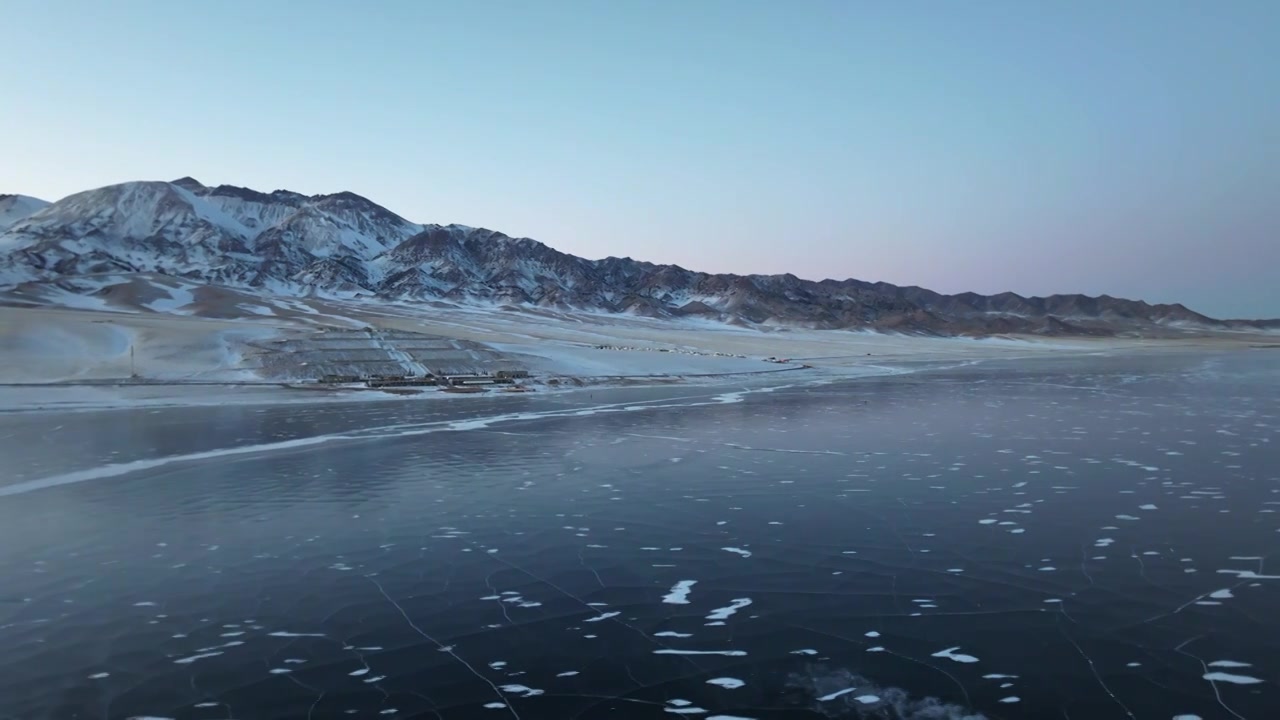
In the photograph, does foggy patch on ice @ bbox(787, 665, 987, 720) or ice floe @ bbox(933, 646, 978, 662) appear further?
ice floe @ bbox(933, 646, 978, 662)

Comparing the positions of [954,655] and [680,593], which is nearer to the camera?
[954,655]

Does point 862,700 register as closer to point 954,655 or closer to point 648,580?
point 954,655

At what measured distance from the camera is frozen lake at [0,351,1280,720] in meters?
7.21

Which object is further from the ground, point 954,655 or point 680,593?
point 954,655

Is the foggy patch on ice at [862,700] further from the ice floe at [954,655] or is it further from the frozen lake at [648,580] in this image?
the ice floe at [954,655]

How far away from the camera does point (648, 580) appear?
407 inches

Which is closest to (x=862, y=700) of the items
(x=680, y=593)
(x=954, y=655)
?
(x=954, y=655)

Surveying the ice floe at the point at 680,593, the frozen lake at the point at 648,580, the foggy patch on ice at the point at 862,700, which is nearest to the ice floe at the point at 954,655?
the frozen lake at the point at 648,580

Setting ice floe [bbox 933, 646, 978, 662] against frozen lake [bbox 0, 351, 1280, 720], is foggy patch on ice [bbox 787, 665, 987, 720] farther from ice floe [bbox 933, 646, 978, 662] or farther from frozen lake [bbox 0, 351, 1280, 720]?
ice floe [bbox 933, 646, 978, 662]

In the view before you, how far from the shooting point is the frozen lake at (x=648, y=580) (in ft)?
Answer: 23.6

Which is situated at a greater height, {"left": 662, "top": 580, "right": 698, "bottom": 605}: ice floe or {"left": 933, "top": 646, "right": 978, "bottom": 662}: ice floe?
{"left": 933, "top": 646, "right": 978, "bottom": 662}: ice floe

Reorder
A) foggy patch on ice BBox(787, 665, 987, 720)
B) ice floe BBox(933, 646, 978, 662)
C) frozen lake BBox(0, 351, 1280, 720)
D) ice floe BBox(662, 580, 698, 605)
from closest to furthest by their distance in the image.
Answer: foggy patch on ice BBox(787, 665, 987, 720), frozen lake BBox(0, 351, 1280, 720), ice floe BBox(933, 646, 978, 662), ice floe BBox(662, 580, 698, 605)

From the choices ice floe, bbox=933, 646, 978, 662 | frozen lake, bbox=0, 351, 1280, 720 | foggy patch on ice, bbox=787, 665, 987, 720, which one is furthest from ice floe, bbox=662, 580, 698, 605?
ice floe, bbox=933, 646, 978, 662

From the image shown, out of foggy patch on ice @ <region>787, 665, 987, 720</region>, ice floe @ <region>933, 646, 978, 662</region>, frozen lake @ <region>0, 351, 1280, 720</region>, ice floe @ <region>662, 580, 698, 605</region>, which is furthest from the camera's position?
ice floe @ <region>662, 580, 698, 605</region>
